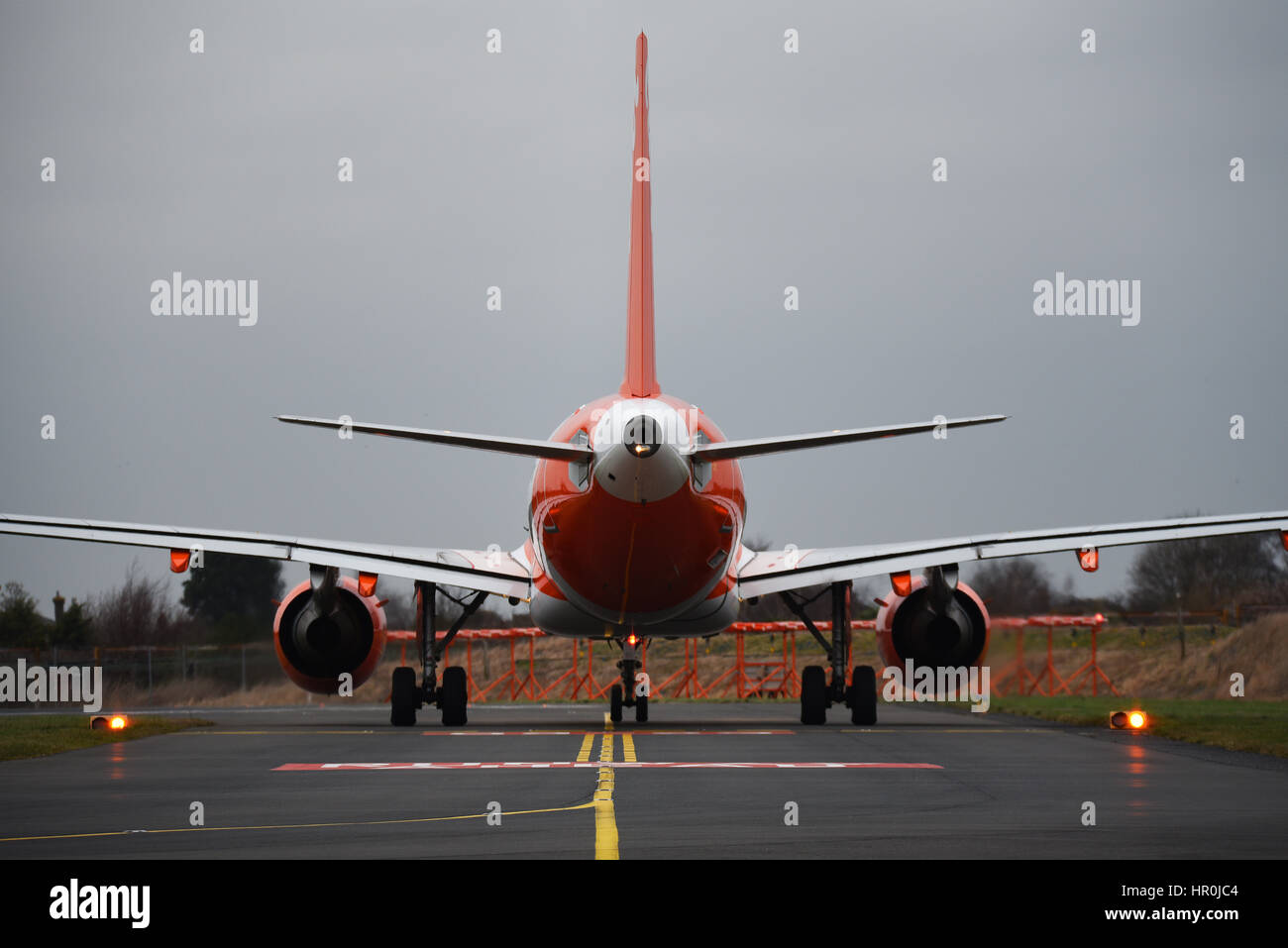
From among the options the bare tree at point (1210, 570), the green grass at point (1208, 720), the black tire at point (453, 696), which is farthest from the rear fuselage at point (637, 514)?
the bare tree at point (1210, 570)

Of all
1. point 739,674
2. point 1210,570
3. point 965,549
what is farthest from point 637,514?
point 1210,570

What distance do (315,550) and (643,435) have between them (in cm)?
983

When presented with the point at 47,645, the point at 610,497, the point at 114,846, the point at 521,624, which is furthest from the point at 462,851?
the point at 521,624

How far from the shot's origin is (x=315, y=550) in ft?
104

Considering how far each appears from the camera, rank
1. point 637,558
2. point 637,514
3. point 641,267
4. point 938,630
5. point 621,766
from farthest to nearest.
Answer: point 938,630, point 641,267, point 637,558, point 637,514, point 621,766

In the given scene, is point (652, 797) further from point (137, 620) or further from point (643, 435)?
point (137, 620)

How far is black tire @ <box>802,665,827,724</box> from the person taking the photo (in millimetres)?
33188

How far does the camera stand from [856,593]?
69.2 metres

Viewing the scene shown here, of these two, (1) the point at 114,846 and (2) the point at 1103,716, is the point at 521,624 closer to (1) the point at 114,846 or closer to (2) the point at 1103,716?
(2) the point at 1103,716

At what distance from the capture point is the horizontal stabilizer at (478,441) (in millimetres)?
22016

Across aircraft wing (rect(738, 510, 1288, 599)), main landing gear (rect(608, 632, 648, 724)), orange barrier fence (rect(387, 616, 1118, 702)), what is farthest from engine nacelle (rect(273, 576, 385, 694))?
orange barrier fence (rect(387, 616, 1118, 702))
